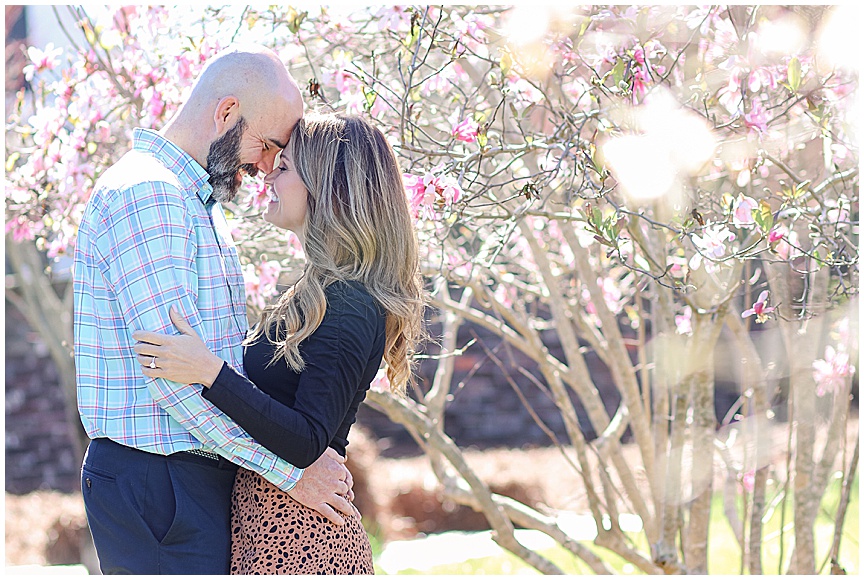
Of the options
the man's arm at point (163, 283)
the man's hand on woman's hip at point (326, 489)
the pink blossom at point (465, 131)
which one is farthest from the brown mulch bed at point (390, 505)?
the man's arm at point (163, 283)

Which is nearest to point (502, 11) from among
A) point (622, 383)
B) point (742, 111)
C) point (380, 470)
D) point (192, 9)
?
point (742, 111)

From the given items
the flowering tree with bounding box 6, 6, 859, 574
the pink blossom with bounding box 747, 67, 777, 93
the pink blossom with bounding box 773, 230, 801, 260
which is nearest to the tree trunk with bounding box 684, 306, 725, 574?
the flowering tree with bounding box 6, 6, 859, 574

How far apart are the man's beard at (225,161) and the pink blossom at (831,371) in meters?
2.23

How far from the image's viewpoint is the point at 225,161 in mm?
1959

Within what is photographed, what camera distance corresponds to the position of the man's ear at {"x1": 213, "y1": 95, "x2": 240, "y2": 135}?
1.96 m

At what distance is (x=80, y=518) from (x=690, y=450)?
4.19 meters

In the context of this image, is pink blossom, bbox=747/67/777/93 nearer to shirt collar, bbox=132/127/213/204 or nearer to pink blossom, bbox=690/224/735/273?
pink blossom, bbox=690/224/735/273

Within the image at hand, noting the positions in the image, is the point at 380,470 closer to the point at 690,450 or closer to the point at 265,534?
the point at 690,450

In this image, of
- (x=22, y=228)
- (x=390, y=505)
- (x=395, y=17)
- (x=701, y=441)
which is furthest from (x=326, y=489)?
(x=390, y=505)

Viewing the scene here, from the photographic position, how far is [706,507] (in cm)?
321

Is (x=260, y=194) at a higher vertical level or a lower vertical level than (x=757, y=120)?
lower

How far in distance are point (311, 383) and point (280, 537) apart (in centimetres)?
34

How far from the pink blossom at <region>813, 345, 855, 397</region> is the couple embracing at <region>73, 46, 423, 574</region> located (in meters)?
1.86

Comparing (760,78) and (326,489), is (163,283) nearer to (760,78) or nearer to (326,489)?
(326,489)
